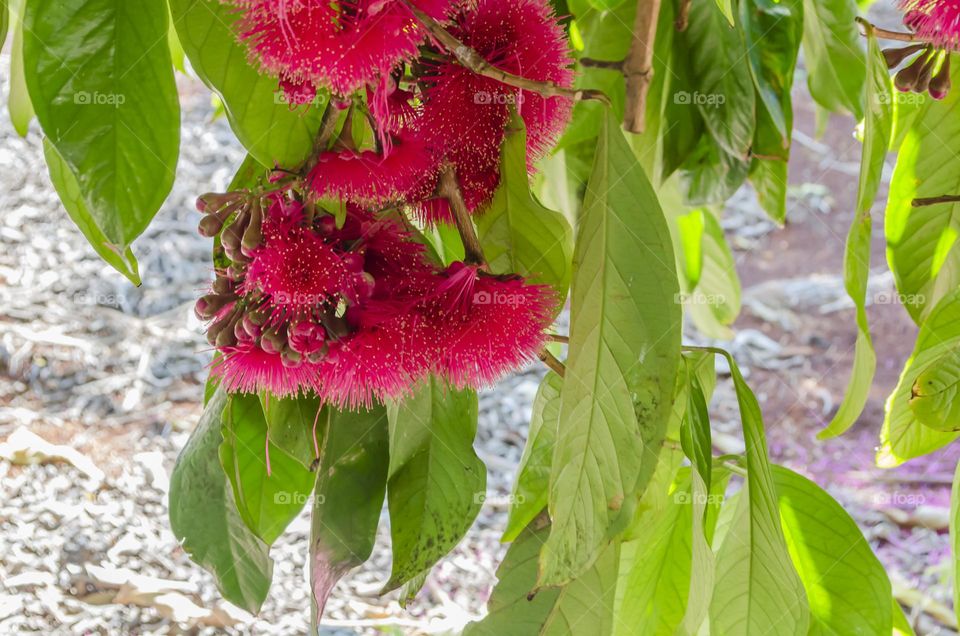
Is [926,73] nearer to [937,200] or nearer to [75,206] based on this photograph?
[937,200]

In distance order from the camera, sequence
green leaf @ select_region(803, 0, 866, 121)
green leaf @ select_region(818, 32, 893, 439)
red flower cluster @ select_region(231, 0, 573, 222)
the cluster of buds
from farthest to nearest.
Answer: green leaf @ select_region(803, 0, 866, 121)
the cluster of buds
green leaf @ select_region(818, 32, 893, 439)
red flower cluster @ select_region(231, 0, 573, 222)

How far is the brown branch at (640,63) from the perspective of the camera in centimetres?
63

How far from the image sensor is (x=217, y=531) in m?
0.62

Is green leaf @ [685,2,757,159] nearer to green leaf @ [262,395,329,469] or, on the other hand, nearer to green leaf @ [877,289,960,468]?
green leaf @ [877,289,960,468]

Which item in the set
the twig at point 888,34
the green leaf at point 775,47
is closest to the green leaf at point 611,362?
the twig at point 888,34

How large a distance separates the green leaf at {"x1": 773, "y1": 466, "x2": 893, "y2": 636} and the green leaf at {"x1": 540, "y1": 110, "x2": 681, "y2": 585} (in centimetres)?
24

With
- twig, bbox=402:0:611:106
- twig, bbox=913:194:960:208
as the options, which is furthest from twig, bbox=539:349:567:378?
twig, bbox=913:194:960:208

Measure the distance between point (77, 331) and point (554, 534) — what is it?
1.48 m

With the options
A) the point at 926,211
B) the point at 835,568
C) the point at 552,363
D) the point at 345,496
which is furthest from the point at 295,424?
the point at 926,211

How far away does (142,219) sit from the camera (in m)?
0.44

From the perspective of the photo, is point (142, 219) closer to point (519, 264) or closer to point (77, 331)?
point (519, 264)

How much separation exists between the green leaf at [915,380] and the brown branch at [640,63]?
0.25m

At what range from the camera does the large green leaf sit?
57 centimetres

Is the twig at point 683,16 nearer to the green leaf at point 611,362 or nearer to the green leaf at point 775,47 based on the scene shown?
the green leaf at point 775,47
